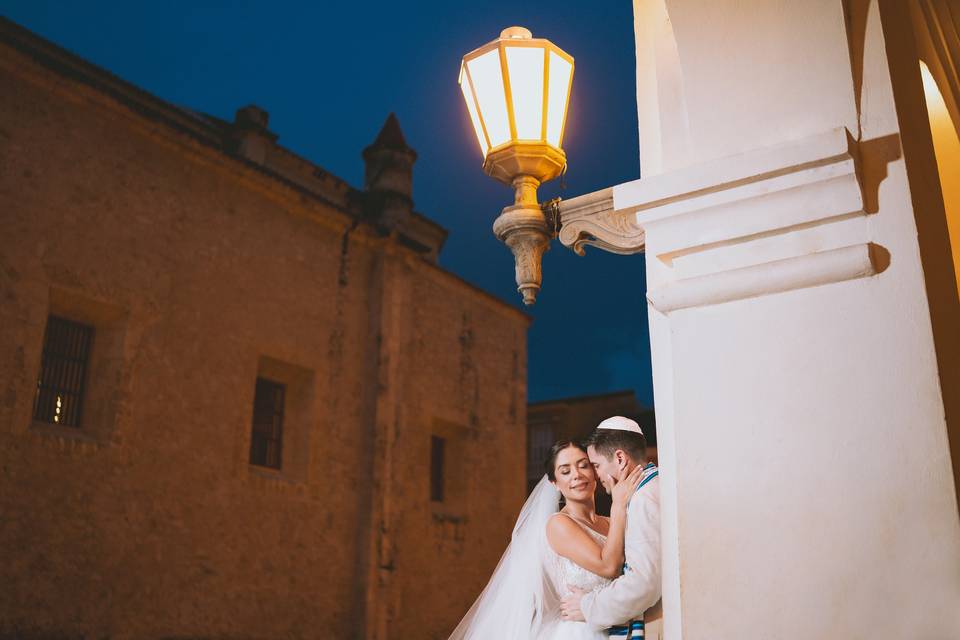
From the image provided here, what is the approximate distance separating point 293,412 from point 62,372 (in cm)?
376

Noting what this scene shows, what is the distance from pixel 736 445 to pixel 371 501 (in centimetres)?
1211

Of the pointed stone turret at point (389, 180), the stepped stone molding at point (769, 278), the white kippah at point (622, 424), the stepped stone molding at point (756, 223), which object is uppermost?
the pointed stone turret at point (389, 180)

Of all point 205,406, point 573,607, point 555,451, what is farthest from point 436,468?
point 573,607

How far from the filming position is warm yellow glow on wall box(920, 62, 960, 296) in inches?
141

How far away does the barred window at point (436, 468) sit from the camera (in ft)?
53.0

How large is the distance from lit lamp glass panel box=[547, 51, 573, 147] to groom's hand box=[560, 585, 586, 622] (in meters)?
1.95

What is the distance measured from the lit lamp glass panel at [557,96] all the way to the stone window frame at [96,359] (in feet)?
29.2

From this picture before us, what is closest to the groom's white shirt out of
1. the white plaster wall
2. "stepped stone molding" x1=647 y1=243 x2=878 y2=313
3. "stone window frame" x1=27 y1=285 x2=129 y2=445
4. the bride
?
the bride

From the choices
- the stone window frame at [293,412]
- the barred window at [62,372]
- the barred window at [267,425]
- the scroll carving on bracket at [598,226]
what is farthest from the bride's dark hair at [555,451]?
the barred window at [267,425]

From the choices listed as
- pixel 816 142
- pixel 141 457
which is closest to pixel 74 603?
pixel 141 457

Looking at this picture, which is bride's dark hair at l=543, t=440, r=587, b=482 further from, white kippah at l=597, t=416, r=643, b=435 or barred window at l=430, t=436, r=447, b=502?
barred window at l=430, t=436, r=447, b=502

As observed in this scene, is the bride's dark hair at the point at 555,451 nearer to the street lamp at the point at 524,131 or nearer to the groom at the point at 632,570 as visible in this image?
the groom at the point at 632,570

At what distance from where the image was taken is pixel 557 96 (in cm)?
351

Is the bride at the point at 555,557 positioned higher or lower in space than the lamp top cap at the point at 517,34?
lower
